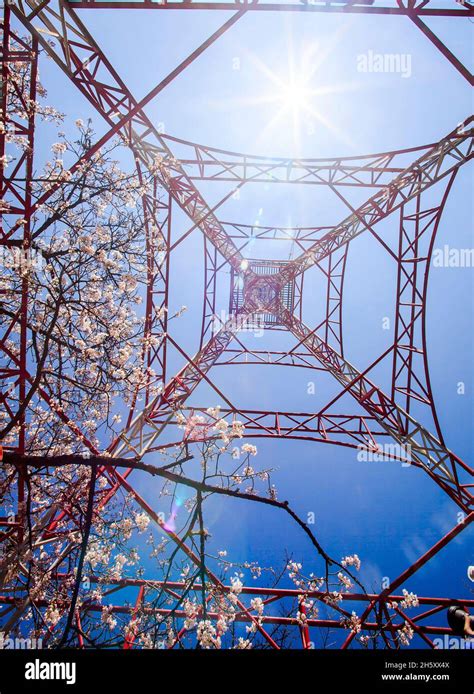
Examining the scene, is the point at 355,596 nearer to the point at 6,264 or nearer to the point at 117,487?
the point at 117,487

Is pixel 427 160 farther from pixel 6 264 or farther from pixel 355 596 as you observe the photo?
pixel 355 596

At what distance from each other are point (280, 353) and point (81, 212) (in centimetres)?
849

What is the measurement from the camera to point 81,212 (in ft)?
16.0

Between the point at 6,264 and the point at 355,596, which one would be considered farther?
the point at 355,596

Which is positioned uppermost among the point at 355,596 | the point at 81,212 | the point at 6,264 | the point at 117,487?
the point at 81,212

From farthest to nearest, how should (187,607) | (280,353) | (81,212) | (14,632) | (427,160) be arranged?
1. (280,353)
2. (427,160)
3. (81,212)
4. (187,607)
5. (14,632)

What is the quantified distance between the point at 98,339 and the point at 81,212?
6.77 ft

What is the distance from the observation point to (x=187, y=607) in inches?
178

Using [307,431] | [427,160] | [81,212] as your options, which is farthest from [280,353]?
[81,212]
